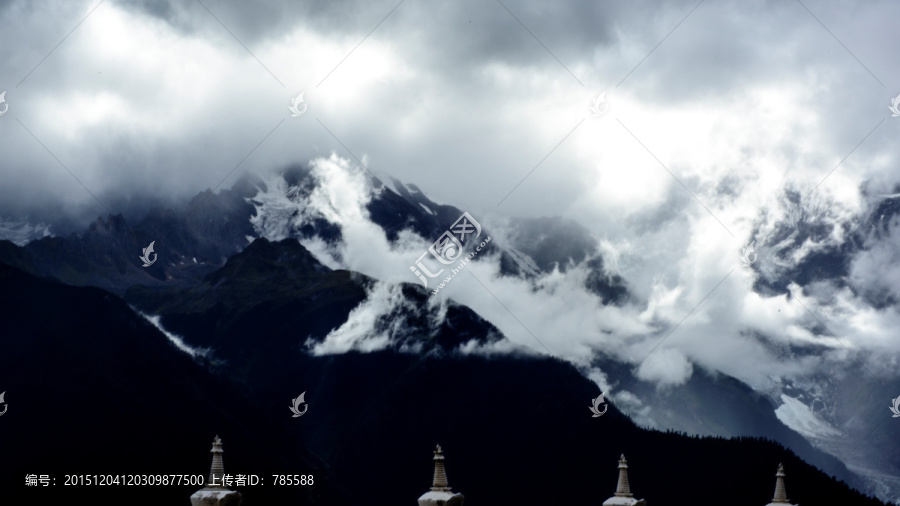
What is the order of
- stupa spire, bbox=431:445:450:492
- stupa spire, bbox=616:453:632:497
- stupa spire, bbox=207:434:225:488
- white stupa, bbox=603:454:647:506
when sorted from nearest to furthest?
1. stupa spire, bbox=207:434:225:488
2. stupa spire, bbox=431:445:450:492
3. white stupa, bbox=603:454:647:506
4. stupa spire, bbox=616:453:632:497

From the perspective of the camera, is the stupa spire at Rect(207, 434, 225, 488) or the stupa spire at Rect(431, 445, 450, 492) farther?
the stupa spire at Rect(431, 445, 450, 492)

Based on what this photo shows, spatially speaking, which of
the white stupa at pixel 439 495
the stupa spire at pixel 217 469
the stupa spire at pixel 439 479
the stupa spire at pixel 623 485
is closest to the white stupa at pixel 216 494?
the stupa spire at pixel 217 469

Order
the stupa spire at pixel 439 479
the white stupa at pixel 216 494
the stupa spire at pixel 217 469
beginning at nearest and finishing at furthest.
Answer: the white stupa at pixel 216 494
the stupa spire at pixel 217 469
the stupa spire at pixel 439 479

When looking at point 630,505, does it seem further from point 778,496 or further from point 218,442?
point 218,442

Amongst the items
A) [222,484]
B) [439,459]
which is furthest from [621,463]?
[222,484]

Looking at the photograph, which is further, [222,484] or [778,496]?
[778,496]

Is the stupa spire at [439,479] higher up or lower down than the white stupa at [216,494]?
higher up

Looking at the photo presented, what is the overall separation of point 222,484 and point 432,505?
11392 millimetres

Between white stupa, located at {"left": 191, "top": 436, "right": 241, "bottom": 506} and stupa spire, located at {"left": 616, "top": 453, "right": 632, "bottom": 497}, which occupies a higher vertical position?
stupa spire, located at {"left": 616, "top": 453, "right": 632, "bottom": 497}

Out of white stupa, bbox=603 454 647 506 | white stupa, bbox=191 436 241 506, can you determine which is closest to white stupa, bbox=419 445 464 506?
white stupa, bbox=603 454 647 506

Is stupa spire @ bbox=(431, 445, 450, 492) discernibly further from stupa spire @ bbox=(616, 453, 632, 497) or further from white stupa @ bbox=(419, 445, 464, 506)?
stupa spire @ bbox=(616, 453, 632, 497)

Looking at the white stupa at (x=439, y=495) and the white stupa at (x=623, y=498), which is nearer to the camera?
the white stupa at (x=439, y=495)

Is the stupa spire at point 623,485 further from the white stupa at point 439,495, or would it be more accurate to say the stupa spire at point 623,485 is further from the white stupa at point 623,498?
the white stupa at point 439,495

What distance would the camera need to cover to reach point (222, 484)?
80.2 meters
